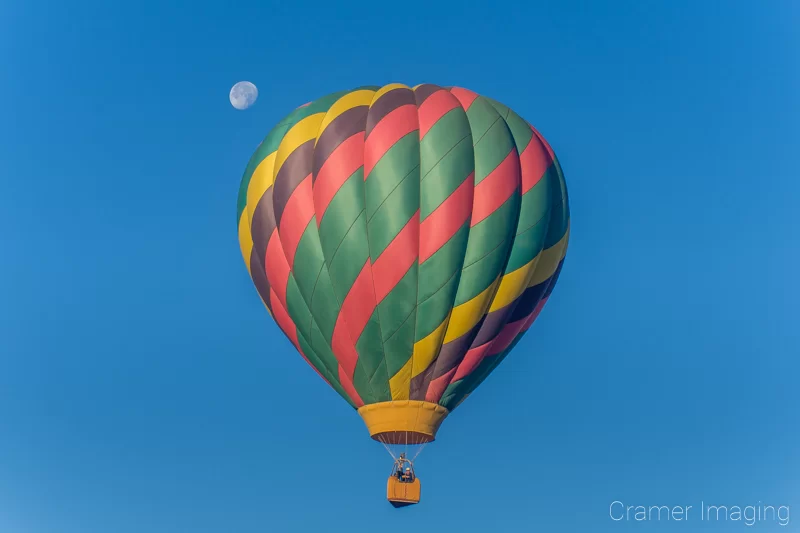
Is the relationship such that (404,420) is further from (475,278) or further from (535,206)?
(535,206)

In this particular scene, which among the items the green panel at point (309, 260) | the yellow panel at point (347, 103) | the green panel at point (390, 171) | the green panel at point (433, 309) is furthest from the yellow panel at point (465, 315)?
the yellow panel at point (347, 103)

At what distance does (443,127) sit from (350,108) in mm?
1450

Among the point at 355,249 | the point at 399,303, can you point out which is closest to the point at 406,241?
the point at 355,249

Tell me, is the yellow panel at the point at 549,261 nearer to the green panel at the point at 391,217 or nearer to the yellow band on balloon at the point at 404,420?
the green panel at the point at 391,217

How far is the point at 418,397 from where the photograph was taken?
20875mm

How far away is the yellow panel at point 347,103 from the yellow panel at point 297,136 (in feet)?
0.45

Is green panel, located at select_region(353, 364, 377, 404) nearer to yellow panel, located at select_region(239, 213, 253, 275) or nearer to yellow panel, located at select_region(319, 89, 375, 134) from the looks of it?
yellow panel, located at select_region(239, 213, 253, 275)

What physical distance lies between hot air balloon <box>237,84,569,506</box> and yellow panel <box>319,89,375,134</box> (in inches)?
1.1

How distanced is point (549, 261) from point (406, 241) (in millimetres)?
2466

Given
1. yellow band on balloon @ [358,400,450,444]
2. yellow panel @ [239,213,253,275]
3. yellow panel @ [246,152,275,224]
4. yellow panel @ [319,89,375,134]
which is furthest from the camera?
yellow panel @ [239,213,253,275]

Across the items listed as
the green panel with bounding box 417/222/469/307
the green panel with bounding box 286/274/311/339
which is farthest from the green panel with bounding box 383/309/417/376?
the green panel with bounding box 286/274/311/339

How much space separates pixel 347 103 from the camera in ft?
71.1

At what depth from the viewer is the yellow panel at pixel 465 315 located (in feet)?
68.0

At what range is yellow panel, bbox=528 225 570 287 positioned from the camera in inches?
850
